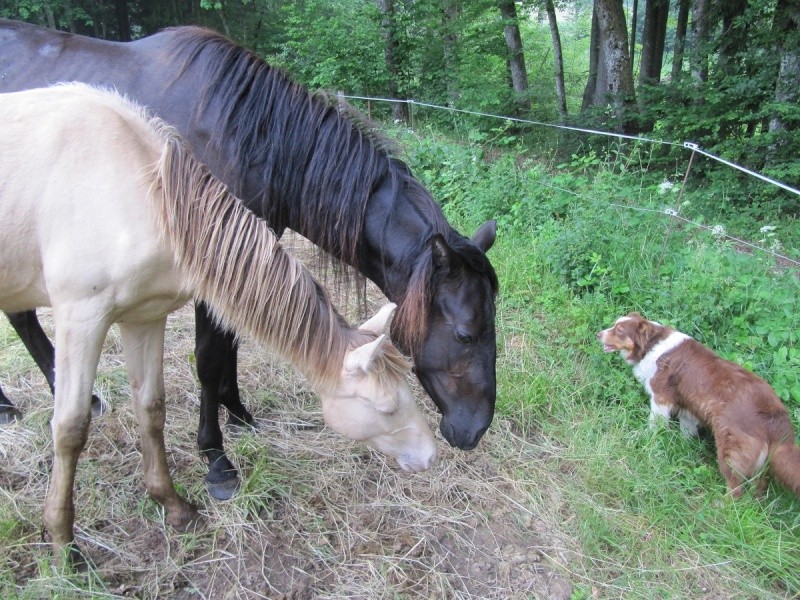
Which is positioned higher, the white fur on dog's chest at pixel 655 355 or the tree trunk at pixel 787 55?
the tree trunk at pixel 787 55

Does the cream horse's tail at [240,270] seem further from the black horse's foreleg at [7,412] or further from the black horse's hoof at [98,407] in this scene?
the black horse's foreleg at [7,412]

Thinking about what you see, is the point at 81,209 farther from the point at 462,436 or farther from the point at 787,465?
the point at 787,465

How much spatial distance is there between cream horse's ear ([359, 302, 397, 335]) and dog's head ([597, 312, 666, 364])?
1888 millimetres

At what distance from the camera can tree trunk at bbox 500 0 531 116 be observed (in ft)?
32.1

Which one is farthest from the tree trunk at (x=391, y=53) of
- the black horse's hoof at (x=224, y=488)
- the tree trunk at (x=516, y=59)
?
the black horse's hoof at (x=224, y=488)

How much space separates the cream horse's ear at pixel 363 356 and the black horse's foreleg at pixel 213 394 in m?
0.79

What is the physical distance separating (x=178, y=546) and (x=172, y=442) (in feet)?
2.17

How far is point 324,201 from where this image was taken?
2.39 meters

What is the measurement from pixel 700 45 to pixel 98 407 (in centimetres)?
767

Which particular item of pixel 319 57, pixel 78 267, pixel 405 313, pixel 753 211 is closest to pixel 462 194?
pixel 753 211

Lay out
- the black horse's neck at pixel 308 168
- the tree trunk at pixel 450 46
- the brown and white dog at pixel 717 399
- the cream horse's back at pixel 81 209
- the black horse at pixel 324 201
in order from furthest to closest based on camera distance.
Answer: the tree trunk at pixel 450 46 → the brown and white dog at pixel 717 399 → the black horse's neck at pixel 308 168 → the black horse at pixel 324 201 → the cream horse's back at pixel 81 209

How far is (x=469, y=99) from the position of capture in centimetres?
955

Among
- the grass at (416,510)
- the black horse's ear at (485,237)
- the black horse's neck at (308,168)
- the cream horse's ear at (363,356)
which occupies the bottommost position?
the grass at (416,510)

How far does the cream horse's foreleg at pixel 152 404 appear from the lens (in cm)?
218
